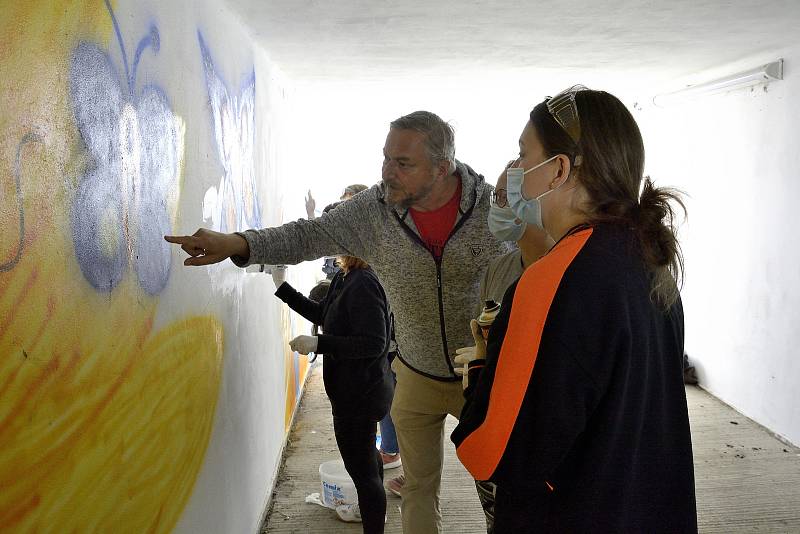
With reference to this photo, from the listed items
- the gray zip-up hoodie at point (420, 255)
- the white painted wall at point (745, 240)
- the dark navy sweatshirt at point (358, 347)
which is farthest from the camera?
the white painted wall at point (745, 240)

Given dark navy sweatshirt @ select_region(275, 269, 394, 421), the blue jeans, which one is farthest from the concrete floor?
dark navy sweatshirt @ select_region(275, 269, 394, 421)

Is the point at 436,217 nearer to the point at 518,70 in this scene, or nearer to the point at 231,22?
the point at 231,22

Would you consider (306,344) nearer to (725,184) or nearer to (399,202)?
(399,202)

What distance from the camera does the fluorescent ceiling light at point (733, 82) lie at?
4.54 meters

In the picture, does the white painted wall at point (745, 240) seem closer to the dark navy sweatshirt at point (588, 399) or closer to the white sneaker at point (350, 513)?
the white sneaker at point (350, 513)

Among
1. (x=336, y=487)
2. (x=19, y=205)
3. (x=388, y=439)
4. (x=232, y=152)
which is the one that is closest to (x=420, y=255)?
(x=232, y=152)

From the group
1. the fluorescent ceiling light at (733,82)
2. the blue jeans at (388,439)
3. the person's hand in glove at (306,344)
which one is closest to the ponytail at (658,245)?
the person's hand in glove at (306,344)

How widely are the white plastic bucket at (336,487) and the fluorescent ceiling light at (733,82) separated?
3626mm

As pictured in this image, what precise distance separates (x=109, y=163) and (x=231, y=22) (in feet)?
5.67

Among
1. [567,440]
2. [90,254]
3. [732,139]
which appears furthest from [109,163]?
[732,139]

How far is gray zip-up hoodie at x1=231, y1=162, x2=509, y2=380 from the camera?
239 cm

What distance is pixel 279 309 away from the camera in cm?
449

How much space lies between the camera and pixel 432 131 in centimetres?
242

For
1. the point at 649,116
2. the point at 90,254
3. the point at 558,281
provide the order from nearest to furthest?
the point at 558,281, the point at 90,254, the point at 649,116
